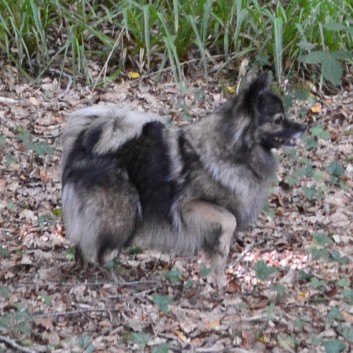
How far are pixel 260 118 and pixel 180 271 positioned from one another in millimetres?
1061

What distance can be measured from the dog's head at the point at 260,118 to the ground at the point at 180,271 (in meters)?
0.68

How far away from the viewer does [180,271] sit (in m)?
4.95

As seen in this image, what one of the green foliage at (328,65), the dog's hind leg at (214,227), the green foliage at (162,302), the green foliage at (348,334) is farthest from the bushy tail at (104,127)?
the green foliage at (328,65)

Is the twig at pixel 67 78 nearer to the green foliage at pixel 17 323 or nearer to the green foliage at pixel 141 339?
the green foliage at pixel 17 323

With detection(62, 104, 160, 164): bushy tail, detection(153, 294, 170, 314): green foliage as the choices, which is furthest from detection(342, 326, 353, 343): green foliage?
detection(62, 104, 160, 164): bushy tail

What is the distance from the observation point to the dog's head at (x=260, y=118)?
4.60 metres

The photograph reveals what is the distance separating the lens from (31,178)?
6184 millimetres

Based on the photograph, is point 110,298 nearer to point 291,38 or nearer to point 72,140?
point 72,140

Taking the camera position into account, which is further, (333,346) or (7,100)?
(7,100)

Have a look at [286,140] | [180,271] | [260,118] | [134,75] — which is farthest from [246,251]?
[134,75]

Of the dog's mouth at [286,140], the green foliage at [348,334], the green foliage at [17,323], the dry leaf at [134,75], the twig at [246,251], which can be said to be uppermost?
the dog's mouth at [286,140]

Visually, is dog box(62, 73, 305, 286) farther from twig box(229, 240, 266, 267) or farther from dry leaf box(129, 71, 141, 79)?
dry leaf box(129, 71, 141, 79)

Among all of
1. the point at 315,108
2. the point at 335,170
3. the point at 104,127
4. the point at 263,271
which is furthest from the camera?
the point at 315,108

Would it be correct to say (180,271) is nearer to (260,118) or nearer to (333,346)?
(260,118)
